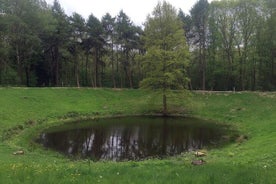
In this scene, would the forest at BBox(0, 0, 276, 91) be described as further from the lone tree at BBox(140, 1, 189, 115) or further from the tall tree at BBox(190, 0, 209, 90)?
the lone tree at BBox(140, 1, 189, 115)

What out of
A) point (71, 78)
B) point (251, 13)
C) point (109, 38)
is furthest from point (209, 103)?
point (71, 78)

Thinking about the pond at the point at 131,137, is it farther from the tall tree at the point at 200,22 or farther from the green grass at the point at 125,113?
the tall tree at the point at 200,22

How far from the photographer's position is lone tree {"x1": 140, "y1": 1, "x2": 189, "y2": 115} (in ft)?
152

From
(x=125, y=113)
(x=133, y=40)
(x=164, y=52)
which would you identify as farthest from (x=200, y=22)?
(x=125, y=113)

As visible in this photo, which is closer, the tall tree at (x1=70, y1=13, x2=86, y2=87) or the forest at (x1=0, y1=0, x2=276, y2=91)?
the forest at (x1=0, y1=0, x2=276, y2=91)

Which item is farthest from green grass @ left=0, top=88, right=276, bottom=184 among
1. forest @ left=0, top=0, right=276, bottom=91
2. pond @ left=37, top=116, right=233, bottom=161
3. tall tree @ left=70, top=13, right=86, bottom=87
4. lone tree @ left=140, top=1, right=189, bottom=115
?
tall tree @ left=70, top=13, right=86, bottom=87

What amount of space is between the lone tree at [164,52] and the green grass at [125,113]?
2476 mm

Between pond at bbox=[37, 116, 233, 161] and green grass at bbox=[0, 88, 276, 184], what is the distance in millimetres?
2087

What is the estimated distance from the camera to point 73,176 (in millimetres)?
12289

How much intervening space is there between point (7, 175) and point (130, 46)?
58.2 meters

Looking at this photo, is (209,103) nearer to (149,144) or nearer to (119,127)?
(119,127)

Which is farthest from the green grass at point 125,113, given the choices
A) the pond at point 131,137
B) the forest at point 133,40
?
the forest at point 133,40

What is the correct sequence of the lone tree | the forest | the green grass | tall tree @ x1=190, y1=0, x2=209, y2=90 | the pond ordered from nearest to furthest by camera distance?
the green grass, the pond, the lone tree, the forest, tall tree @ x1=190, y1=0, x2=209, y2=90

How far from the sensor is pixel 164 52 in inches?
1813
